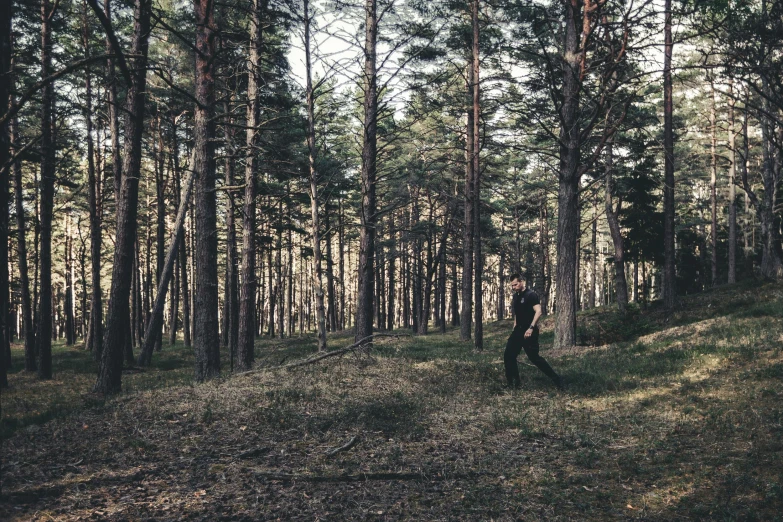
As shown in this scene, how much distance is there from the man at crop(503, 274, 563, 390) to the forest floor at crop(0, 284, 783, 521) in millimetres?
425

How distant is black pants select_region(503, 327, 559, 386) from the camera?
31.0 feet

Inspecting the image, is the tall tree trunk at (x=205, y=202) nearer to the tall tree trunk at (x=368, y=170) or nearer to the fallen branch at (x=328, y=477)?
the tall tree trunk at (x=368, y=170)

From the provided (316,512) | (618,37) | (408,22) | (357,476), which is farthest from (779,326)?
(408,22)

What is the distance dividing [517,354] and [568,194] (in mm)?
6621

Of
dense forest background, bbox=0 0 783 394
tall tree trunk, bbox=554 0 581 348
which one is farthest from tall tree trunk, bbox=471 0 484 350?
tall tree trunk, bbox=554 0 581 348

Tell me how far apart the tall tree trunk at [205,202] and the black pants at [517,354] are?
21.4 feet

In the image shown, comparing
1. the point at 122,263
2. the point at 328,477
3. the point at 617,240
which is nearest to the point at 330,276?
the point at 122,263

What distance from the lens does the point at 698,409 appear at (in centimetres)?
744

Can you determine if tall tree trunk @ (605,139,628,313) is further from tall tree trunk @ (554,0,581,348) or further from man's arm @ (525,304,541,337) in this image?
man's arm @ (525,304,541,337)

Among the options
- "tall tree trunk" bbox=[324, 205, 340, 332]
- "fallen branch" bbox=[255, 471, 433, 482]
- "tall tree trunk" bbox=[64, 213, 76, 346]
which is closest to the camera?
"fallen branch" bbox=[255, 471, 433, 482]

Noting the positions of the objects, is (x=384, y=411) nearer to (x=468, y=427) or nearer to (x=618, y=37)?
(x=468, y=427)

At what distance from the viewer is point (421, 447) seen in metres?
6.42

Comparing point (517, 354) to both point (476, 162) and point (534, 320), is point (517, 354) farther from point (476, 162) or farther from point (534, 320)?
point (476, 162)

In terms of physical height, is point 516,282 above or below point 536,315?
above
